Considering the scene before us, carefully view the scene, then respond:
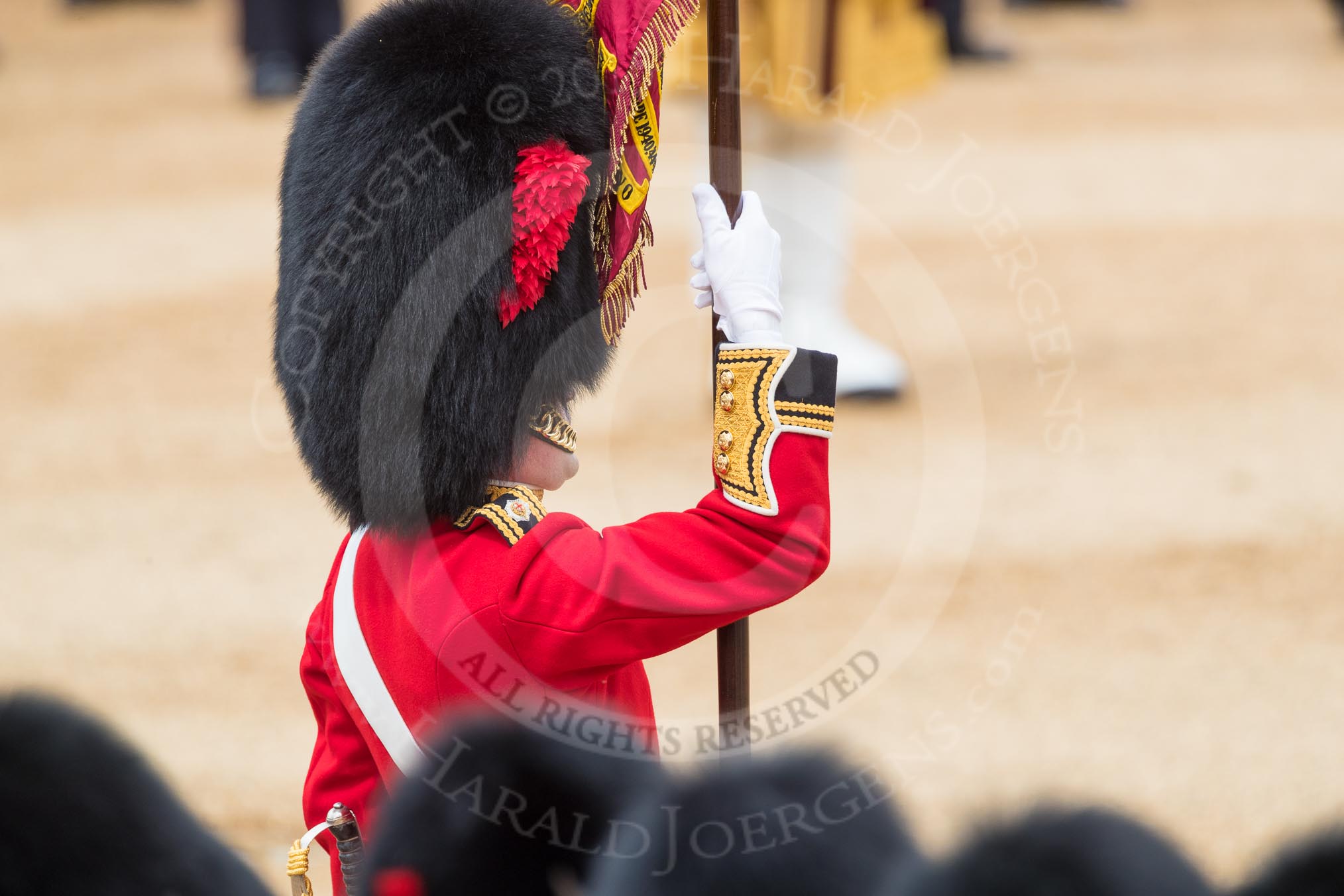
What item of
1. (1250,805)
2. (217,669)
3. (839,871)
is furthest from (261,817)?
(839,871)

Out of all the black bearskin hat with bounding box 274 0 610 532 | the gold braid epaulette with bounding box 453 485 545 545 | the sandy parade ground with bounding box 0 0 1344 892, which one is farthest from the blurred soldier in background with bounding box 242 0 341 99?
the gold braid epaulette with bounding box 453 485 545 545

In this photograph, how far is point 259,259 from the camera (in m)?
5.89

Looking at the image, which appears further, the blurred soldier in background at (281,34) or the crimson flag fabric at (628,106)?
the blurred soldier in background at (281,34)

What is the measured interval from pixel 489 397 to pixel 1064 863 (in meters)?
0.70

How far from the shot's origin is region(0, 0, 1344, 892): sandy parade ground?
275cm

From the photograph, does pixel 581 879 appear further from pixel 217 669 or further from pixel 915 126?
→ pixel 915 126

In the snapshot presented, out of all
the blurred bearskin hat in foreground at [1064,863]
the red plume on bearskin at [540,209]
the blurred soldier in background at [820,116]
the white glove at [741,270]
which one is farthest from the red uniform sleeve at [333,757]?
the blurred soldier in background at [820,116]

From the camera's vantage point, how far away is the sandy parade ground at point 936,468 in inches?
108

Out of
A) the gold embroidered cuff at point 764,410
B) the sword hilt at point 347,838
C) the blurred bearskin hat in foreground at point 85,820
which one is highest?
the gold embroidered cuff at point 764,410

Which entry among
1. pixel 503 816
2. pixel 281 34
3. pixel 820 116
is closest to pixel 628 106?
pixel 503 816

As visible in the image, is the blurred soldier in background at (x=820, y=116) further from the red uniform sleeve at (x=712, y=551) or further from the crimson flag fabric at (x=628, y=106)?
the red uniform sleeve at (x=712, y=551)

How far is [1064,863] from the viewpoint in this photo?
953 mm

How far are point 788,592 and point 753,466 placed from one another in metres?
0.12

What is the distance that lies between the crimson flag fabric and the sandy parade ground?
20.2 inches
